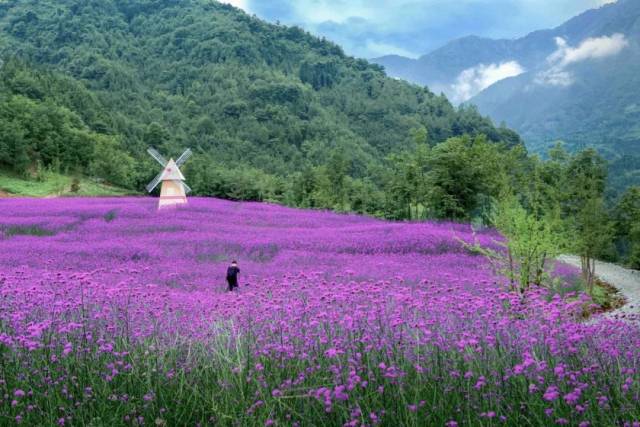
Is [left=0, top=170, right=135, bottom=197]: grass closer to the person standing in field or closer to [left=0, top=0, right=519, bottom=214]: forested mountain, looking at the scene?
[left=0, top=0, right=519, bottom=214]: forested mountain

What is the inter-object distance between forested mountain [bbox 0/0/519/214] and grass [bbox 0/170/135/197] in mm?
1709

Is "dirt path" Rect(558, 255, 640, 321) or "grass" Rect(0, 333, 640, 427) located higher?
"grass" Rect(0, 333, 640, 427)

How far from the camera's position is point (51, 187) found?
1922 inches

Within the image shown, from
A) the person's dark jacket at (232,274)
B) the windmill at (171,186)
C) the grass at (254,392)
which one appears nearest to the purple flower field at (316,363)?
the grass at (254,392)

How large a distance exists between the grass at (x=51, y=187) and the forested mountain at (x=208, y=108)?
1709 millimetres

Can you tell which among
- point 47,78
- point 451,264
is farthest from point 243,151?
point 451,264

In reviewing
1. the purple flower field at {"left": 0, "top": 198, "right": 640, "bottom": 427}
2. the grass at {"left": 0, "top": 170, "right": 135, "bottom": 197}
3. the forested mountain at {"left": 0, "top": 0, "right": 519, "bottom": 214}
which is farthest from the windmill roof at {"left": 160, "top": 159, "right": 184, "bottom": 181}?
the purple flower field at {"left": 0, "top": 198, "right": 640, "bottom": 427}

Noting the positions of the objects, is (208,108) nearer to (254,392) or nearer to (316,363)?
(316,363)

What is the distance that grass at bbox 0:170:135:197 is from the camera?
1806 inches

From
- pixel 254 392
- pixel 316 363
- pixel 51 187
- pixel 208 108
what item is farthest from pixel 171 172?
pixel 208 108

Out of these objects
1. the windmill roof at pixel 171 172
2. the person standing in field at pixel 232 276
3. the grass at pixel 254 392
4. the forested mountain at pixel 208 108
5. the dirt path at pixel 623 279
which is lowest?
the dirt path at pixel 623 279

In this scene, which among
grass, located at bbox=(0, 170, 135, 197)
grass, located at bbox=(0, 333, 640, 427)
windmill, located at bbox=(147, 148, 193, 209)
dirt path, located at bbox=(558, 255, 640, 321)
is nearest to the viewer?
grass, located at bbox=(0, 333, 640, 427)

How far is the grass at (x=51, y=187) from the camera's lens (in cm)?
4588

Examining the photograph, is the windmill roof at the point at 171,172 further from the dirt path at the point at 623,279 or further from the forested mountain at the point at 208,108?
the dirt path at the point at 623,279
